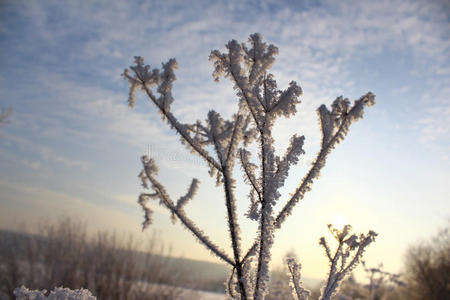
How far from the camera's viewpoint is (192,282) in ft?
23.7

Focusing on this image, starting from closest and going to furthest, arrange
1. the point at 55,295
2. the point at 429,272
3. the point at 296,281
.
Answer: the point at 55,295 → the point at 296,281 → the point at 429,272

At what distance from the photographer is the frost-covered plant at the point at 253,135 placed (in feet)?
3.46

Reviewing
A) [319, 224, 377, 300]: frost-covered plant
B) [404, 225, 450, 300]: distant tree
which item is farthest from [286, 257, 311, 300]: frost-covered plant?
[404, 225, 450, 300]: distant tree

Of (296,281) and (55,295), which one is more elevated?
(296,281)

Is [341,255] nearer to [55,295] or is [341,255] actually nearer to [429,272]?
[55,295]

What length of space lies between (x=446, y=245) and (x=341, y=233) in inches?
822

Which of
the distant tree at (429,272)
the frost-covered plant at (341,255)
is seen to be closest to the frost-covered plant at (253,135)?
the frost-covered plant at (341,255)

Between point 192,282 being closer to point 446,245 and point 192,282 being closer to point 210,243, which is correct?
point 210,243

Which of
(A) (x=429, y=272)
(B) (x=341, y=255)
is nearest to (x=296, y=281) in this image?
(B) (x=341, y=255)

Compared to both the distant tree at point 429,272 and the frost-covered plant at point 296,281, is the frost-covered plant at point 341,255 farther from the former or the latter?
the distant tree at point 429,272

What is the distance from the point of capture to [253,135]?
3.67ft

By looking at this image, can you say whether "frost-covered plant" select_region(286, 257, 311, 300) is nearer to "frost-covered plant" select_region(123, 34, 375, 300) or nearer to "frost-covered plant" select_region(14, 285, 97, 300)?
"frost-covered plant" select_region(123, 34, 375, 300)

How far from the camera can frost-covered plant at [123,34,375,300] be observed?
1.06 metres

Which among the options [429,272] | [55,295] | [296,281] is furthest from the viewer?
[429,272]
